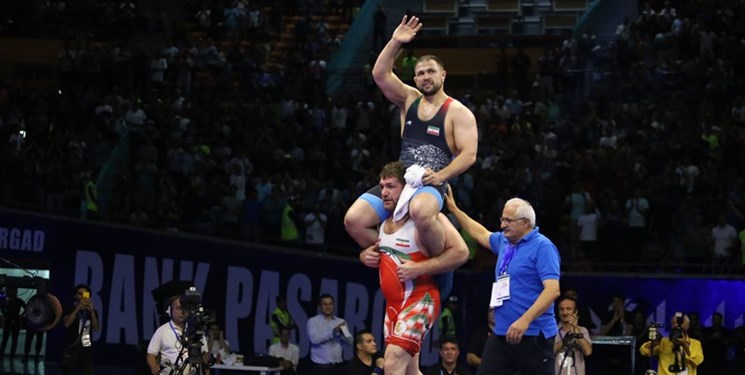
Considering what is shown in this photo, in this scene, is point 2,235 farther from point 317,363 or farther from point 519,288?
point 519,288

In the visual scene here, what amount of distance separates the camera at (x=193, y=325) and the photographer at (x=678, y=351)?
234 inches

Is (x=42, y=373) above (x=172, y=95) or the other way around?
the other way around

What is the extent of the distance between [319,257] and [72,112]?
558cm

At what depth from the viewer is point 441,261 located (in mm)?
9383

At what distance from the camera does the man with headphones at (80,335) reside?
15.4 meters

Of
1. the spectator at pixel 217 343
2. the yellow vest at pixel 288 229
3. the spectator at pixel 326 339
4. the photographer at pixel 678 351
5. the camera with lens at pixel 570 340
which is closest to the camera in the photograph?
the camera with lens at pixel 570 340

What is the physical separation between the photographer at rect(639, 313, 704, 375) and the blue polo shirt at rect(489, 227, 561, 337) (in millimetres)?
5804

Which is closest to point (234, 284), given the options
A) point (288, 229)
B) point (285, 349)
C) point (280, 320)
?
point (288, 229)

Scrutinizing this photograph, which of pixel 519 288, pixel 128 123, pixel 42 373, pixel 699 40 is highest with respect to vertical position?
pixel 699 40

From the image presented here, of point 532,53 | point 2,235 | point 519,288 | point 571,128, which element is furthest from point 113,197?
point 519,288

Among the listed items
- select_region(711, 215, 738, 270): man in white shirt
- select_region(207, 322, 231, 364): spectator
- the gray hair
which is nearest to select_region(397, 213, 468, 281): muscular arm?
the gray hair

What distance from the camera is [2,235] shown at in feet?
62.4

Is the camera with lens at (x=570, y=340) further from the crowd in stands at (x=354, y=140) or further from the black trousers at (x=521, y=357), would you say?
the crowd in stands at (x=354, y=140)

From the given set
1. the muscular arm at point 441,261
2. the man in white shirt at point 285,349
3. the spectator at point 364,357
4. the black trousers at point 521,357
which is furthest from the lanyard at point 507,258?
the man in white shirt at point 285,349
